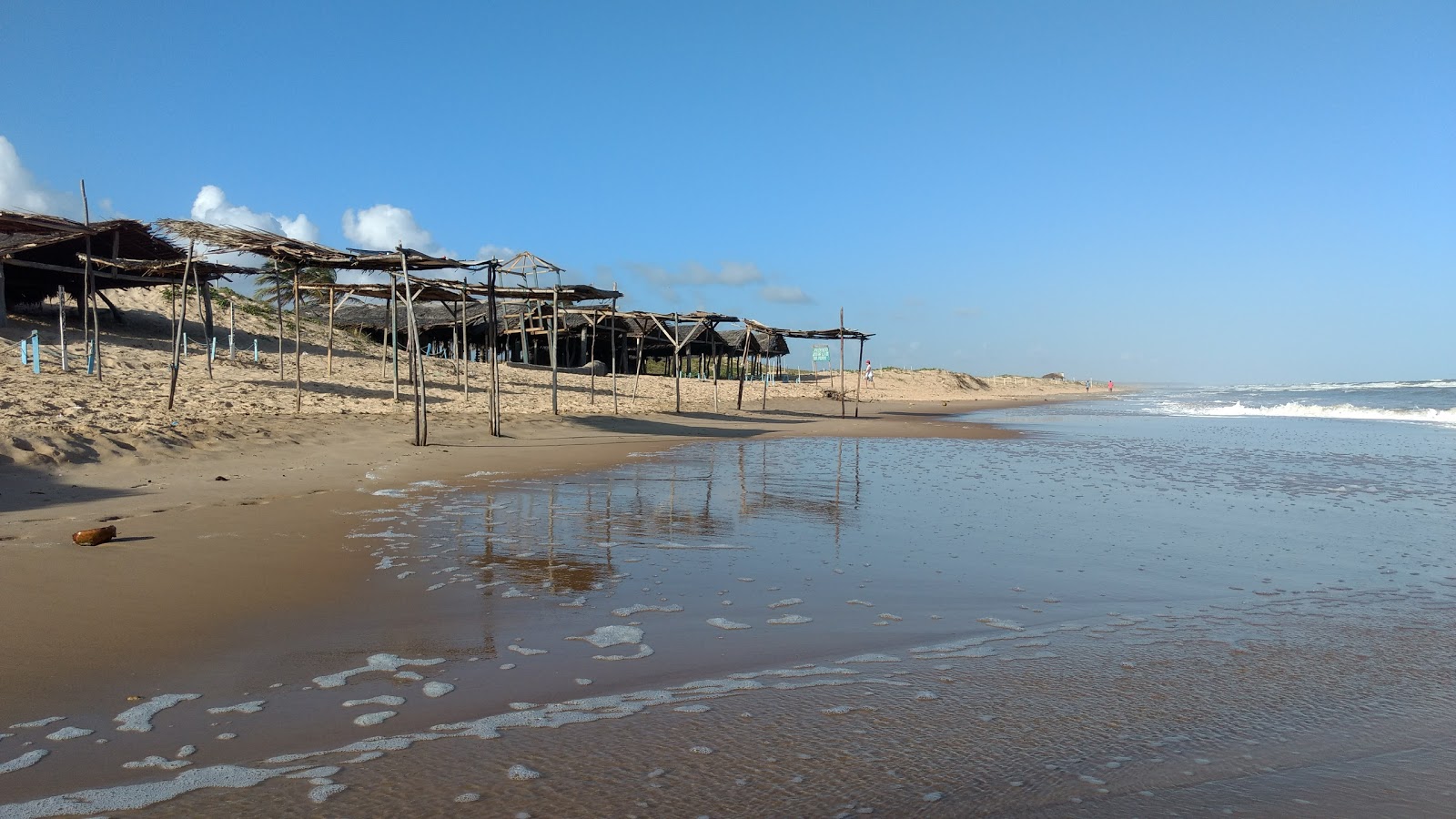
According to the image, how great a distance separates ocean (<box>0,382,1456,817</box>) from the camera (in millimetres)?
2721

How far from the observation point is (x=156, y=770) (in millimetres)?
2744

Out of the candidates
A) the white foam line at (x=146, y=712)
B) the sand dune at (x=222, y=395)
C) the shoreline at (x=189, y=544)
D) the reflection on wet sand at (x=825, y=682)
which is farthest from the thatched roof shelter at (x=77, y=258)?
the white foam line at (x=146, y=712)

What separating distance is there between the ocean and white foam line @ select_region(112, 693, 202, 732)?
57 mm

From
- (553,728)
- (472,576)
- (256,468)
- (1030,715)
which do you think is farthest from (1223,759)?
(256,468)

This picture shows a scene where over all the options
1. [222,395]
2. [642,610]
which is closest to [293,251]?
[222,395]

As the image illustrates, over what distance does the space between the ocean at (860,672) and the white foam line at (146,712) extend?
0.06 metres

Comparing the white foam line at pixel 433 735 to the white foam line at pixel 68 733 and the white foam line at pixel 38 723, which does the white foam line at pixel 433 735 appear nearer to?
the white foam line at pixel 68 733

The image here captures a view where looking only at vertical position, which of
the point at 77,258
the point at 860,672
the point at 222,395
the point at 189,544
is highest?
the point at 77,258

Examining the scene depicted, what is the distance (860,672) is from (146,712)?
9.55 feet

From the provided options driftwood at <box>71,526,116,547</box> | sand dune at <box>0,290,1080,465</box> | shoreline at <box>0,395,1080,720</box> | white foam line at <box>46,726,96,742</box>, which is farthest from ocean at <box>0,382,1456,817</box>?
sand dune at <box>0,290,1080,465</box>

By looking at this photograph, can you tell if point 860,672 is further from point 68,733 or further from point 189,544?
point 189,544

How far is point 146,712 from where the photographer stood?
3219 mm

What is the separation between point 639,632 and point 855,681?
3.96 ft

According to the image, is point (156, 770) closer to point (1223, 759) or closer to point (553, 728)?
point (553, 728)
